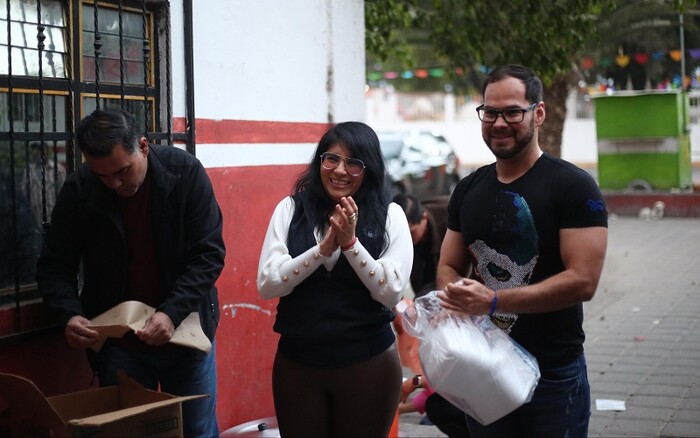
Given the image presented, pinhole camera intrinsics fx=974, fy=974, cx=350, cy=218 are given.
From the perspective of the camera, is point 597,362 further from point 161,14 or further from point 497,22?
point 161,14

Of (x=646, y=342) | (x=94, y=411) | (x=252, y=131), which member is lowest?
(x=646, y=342)

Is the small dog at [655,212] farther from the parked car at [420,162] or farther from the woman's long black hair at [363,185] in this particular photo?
the woman's long black hair at [363,185]

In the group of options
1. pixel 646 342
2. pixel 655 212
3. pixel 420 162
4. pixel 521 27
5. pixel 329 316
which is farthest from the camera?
pixel 420 162

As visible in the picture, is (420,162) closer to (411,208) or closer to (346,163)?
(411,208)

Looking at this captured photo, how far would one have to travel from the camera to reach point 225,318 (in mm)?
5203

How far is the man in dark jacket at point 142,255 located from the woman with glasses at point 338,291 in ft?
1.06

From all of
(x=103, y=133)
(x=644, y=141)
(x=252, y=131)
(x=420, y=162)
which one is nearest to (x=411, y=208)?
(x=252, y=131)

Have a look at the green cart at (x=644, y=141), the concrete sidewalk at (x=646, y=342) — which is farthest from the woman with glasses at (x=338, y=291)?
the green cart at (x=644, y=141)

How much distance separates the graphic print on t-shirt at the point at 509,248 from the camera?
3.32 metres

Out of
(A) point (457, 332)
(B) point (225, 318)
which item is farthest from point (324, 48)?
(A) point (457, 332)

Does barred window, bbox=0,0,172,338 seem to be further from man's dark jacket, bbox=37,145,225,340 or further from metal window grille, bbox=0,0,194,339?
man's dark jacket, bbox=37,145,225,340

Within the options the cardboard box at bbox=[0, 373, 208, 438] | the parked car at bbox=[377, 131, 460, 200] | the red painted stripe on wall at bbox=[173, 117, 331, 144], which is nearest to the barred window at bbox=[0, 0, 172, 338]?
the red painted stripe on wall at bbox=[173, 117, 331, 144]

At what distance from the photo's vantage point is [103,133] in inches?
142

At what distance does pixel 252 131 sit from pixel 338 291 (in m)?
1.84
